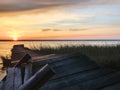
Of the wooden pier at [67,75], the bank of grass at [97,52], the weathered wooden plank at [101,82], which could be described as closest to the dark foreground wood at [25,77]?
the wooden pier at [67,75]

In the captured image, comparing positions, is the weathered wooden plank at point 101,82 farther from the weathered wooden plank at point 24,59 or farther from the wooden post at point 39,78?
the wooden post at point 39,78

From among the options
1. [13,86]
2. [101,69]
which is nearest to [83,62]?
[101,69]

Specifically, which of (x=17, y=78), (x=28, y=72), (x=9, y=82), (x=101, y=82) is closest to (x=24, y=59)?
(x=28, y=72)

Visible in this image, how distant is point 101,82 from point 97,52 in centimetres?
886

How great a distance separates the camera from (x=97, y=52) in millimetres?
15805

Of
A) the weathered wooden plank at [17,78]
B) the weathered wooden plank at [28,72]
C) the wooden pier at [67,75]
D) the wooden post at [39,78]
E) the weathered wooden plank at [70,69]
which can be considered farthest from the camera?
the weathered wooden plank at [70,69]

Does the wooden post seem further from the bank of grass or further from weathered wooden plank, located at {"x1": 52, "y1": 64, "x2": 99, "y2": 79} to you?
the bank of grass

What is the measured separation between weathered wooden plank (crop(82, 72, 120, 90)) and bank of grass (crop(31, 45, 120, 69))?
2.74 m

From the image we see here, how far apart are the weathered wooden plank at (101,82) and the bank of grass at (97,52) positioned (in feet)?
8.99

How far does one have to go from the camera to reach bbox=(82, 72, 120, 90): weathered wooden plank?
6.64 meters

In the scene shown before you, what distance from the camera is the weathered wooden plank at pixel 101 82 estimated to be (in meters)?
6.64

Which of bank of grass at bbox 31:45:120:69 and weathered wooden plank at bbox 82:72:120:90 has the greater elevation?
bank of grass at bbox 31:45:120:69

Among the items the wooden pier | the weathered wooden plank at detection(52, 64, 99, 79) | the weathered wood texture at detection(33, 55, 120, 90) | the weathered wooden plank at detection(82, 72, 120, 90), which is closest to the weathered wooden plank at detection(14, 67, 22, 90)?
the wooden pier

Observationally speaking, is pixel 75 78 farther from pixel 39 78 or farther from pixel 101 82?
pixel 39 78
